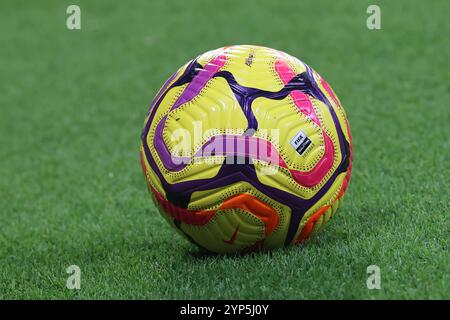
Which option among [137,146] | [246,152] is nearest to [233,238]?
[246,152]

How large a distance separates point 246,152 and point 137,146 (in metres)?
2.83

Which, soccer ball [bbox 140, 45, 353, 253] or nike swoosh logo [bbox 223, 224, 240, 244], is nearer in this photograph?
soccer ball [bbox 140, 45, 353, 253]

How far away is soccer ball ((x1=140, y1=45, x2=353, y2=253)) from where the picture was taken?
3344 millimetres

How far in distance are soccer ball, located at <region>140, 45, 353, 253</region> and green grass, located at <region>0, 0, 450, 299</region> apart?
0.19 m

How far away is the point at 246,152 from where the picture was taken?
10.9ft

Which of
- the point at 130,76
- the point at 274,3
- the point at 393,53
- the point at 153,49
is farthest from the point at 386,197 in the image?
the point at 274,3

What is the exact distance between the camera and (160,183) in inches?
139

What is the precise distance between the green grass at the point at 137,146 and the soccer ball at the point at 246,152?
0.61 ft

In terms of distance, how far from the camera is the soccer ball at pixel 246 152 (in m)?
3.34

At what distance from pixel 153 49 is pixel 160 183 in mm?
5066

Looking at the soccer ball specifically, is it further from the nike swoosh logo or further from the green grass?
the green grass

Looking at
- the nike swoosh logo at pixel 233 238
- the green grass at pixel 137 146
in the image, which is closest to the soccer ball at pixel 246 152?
the nike swoosh logo at pixel 233 238

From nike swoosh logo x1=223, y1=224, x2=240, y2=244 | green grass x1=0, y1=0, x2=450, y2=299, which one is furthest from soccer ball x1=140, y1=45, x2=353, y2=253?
green grass x1=0, y1=0, x2=450, y2=299

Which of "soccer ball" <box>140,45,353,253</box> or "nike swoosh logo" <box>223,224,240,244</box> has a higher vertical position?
"soccer ball" <box>140,45,353,253</box>
